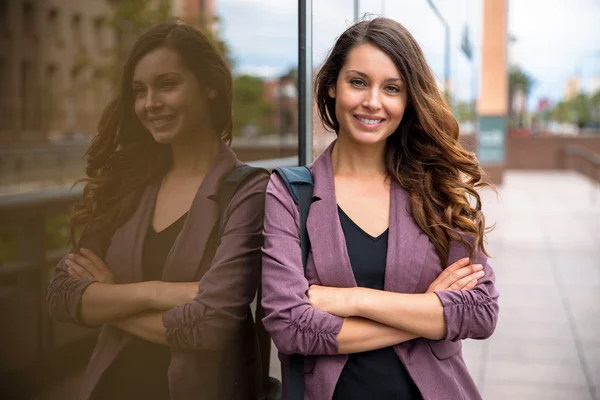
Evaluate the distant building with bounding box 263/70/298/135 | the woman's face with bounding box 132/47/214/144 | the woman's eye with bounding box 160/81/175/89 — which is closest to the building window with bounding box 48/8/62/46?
the woman's face with bounding box 132/47/214/144

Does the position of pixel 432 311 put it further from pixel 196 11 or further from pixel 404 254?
pixel 196 11

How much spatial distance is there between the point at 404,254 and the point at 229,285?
0.60 meters

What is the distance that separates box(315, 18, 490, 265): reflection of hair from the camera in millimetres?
2219

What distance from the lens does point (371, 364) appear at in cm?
217

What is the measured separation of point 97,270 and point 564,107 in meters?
51.6

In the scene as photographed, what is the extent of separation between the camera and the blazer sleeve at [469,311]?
2.14 meters

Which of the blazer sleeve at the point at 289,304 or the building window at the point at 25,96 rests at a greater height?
the building window at the point at 25,96

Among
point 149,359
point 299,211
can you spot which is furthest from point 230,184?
point 149,359

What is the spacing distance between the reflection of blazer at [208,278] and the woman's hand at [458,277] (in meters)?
0.65

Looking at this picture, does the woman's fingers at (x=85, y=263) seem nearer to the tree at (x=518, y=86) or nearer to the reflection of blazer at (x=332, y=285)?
the reflection of blazer at (x=332, y=285)

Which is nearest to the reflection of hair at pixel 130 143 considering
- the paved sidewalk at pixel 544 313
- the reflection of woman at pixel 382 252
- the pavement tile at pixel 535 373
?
the reflection of woman at pixel 382 252

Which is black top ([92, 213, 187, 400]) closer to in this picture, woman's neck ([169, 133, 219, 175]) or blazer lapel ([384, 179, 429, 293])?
woman's neck ([169, 133, 219, 175])

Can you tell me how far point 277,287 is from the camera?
2.10 m

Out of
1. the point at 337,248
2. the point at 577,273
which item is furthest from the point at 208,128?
the point at 577,273
